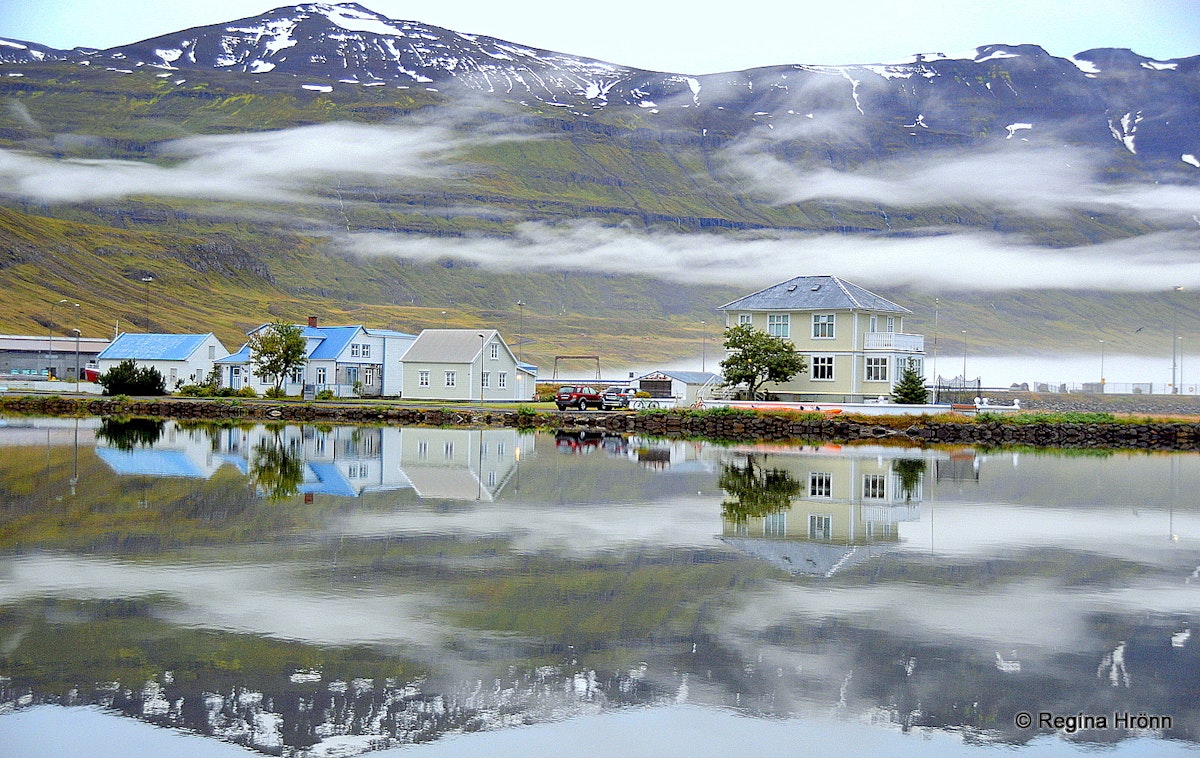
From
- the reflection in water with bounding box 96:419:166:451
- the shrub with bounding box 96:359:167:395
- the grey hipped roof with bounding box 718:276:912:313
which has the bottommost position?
the reflection in water with bounding box 96:419:166:451

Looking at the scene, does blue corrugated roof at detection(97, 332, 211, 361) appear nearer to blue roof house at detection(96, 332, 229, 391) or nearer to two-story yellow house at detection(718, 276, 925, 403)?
blue roof house at detection(96, 332, 229, 391)

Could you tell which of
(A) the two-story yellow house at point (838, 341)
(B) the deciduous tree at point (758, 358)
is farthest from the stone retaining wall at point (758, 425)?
(A) the two-story yellow house at point (838, 341)

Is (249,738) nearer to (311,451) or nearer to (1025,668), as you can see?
(1025,668)

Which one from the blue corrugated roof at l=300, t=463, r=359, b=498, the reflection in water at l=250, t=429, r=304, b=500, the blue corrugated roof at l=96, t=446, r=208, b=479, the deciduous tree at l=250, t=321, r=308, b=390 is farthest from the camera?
the deciduous tree at l=250, t=321, r=308, b=390

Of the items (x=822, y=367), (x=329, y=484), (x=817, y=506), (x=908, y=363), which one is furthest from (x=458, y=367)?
(x=817, y=506)

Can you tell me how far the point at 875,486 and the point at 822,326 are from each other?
37.6 meters

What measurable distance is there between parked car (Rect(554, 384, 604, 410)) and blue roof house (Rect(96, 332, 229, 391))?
31.9 meters

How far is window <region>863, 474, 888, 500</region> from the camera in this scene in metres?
25.3

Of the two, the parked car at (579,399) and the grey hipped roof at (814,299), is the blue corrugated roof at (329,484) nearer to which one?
the grey hipped roof at (814,299)

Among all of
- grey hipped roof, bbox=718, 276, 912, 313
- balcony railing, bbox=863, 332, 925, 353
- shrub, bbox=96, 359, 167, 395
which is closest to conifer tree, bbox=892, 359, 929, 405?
balcony railing, bbox=863, 332, 925, 353

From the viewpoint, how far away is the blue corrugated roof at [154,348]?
87000 millimetres

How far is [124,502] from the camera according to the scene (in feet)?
72.2

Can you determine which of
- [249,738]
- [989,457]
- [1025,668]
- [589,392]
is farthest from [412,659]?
[589,392]

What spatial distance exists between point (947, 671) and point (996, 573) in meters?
5.28
